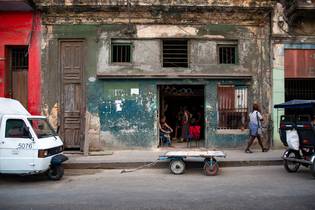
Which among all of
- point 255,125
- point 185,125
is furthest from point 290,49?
point 185,125

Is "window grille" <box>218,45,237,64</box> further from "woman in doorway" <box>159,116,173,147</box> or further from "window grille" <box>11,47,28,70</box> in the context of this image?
"window grille" <box>11,47,28,70</box>

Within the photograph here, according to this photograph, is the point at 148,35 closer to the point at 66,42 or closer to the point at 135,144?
the point at 66,42

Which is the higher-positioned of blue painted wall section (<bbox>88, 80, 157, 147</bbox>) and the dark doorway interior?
the dark doorway interior

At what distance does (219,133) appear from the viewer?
14.9m

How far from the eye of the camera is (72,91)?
14.7 metres

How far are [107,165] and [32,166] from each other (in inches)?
113

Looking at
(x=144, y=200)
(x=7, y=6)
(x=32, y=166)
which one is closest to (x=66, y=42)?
(x=7, y=6)

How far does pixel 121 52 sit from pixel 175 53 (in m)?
2.18

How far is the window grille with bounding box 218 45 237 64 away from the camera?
15094mm

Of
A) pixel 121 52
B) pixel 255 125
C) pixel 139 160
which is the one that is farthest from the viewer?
pixel 121 52

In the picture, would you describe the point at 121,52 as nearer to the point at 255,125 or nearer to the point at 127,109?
the point at 127,109

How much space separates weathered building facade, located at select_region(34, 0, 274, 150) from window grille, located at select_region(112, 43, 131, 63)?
4 centimetres

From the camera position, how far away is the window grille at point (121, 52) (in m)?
14.9

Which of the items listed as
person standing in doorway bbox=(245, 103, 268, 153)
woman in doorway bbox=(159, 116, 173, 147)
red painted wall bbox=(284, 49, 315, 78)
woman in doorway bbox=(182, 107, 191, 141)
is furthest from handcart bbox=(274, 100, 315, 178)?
woman in doorway bbox=(182, 107, 191, 141)
